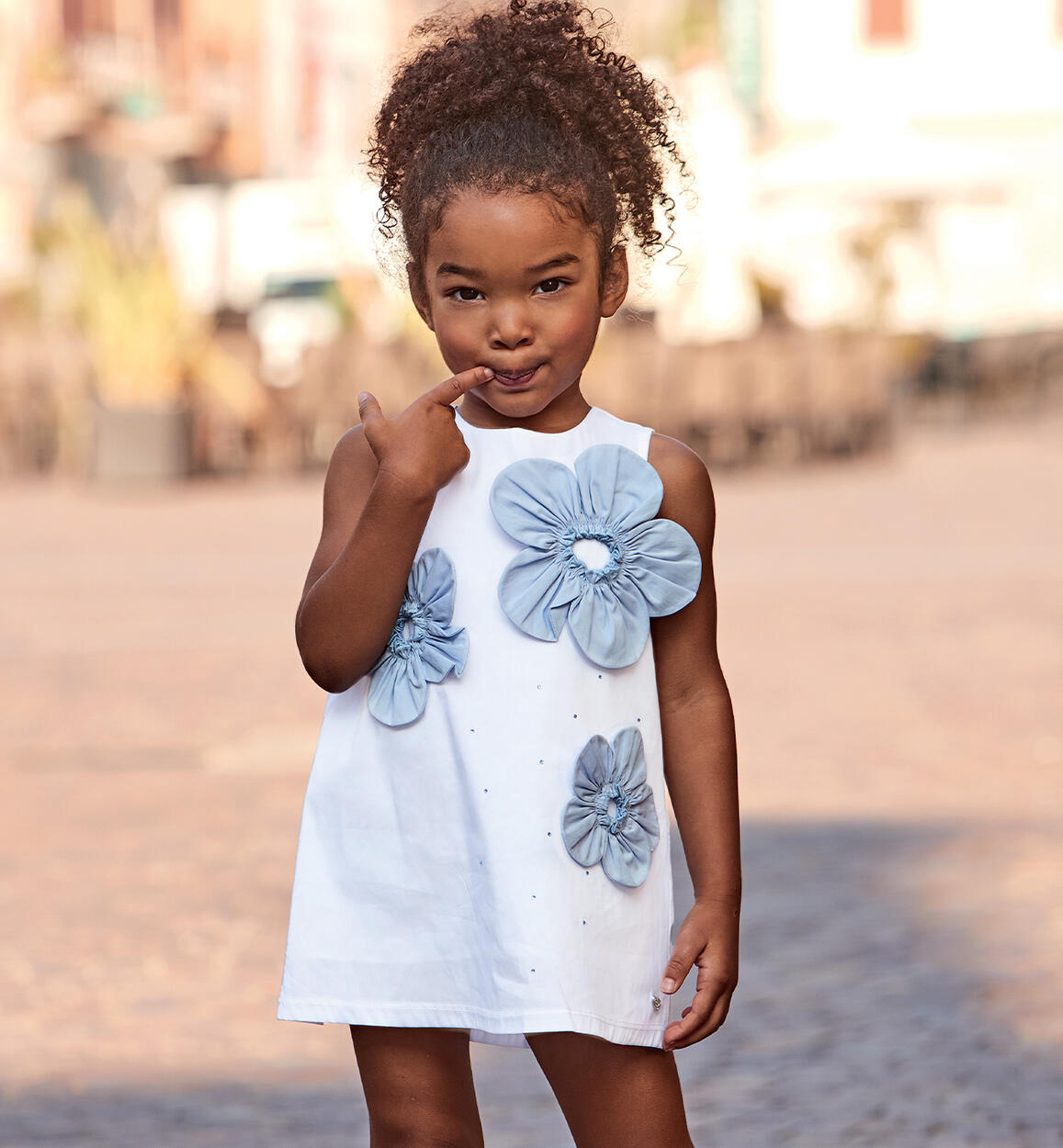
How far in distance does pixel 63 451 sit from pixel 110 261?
68.5 inches

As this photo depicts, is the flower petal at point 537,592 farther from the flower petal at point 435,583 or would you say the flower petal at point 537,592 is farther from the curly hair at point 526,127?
the curly hair at point 526,127

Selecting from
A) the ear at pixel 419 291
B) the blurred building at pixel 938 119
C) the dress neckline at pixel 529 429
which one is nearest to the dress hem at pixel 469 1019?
the dress neckline at pixel 529 429

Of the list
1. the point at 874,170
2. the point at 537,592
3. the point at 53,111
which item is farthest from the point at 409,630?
the point at 53,111

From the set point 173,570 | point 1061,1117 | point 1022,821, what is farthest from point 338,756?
point 173,570

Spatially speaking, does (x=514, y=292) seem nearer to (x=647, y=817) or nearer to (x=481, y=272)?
(x=481, y=272)

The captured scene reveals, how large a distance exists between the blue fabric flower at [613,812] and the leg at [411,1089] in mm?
223

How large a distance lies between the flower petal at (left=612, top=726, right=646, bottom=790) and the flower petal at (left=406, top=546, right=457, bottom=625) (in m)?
0.20

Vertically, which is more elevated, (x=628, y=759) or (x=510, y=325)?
(x=510, y=325)

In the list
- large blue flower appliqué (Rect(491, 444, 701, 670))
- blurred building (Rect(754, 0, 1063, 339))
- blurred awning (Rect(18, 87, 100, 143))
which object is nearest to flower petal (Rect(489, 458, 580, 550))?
large blue flower appliqué (Rect(491, 444, 701, 670))

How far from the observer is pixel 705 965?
2.01m

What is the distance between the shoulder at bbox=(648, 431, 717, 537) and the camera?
208 cm

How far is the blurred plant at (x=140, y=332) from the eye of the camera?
1495 centimetres

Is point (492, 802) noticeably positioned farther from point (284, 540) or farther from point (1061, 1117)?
point (284, 540)

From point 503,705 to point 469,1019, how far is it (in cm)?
29
